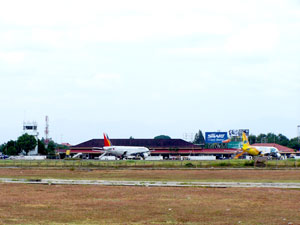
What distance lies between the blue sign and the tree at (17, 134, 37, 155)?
59.0m

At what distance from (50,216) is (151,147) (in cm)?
15646

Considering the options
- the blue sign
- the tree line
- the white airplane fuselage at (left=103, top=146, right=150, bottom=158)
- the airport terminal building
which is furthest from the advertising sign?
the tree line

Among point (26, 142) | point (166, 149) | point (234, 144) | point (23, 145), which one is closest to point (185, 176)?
point (26, 142)

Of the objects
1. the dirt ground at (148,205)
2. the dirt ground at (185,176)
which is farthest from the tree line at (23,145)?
the dirt ground at (148,205)

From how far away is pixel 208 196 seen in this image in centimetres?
2992

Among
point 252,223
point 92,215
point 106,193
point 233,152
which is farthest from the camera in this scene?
point 233,152

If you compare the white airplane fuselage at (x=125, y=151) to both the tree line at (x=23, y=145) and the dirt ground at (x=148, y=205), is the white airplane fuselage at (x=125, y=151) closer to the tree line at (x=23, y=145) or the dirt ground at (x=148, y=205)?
the tree line at (x=23, y=145)

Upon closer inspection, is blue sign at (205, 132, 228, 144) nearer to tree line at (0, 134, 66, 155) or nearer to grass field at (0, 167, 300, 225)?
tree line at (0, 134, 66, 155)

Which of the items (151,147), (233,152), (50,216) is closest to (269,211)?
(50,216)

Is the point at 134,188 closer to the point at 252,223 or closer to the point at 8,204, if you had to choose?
the point at 8,204

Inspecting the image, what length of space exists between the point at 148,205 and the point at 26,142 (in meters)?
146

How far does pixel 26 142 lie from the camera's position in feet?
544

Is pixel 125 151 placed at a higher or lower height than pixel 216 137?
lower

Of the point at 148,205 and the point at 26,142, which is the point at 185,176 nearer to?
the point at 148,205
